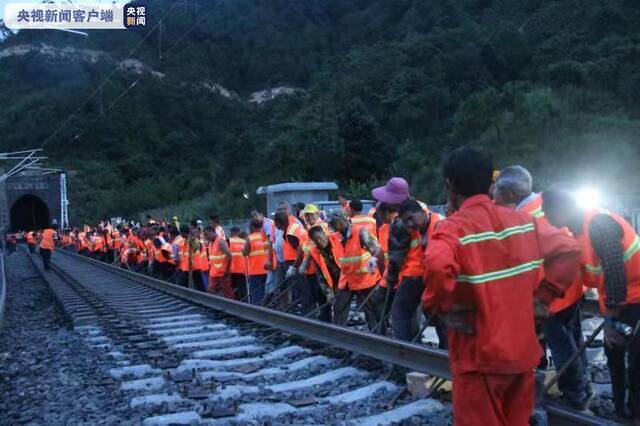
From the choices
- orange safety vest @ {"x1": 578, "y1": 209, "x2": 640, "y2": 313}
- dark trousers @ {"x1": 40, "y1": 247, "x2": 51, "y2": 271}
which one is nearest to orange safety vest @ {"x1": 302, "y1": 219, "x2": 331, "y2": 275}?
orange safety vest @ {"x1": 578, "y1": 209, "x2": 640, "y2": 313}

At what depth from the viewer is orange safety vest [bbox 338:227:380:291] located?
811 centimetres

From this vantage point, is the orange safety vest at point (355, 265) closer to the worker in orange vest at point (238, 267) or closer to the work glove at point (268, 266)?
the work glove at point (268, 266)

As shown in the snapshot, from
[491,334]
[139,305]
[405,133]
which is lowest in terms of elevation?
[139,305]

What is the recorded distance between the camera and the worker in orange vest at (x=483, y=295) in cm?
304

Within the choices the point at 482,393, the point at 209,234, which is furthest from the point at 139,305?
the point at 482,393

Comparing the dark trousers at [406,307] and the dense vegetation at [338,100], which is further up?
the dense vegetation at [338,100]

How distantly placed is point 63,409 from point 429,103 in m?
45.7

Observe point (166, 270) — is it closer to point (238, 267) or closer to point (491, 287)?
point (238, 267)

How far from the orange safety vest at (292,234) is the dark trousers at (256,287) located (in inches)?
59.5

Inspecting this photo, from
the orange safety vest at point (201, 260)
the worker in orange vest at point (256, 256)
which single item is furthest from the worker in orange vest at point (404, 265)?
the orange safety vest at point (201, 260)

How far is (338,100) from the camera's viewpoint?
56.3 m

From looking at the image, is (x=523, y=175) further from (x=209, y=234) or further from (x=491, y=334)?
(x=209, y=234)

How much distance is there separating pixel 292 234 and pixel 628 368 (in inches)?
249

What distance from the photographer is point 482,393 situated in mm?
3094
